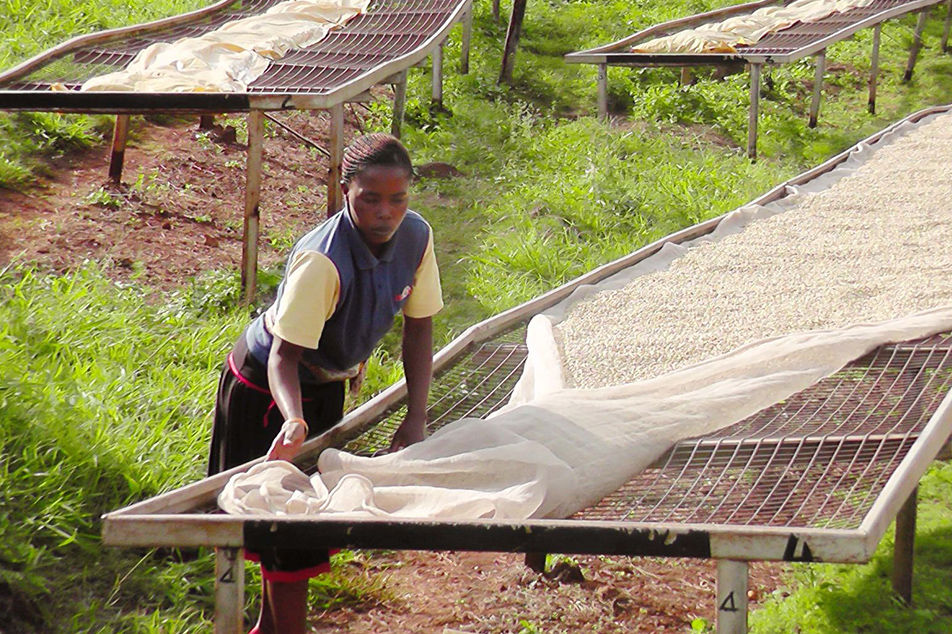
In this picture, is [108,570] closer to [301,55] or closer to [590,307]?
[590,307]

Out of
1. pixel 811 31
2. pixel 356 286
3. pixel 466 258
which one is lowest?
pixel 466 258

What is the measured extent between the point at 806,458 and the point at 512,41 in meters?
6.21

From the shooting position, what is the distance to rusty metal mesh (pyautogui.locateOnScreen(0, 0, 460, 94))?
4.76 m

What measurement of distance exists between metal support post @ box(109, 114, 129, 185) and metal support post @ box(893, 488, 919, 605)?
4.13 meters

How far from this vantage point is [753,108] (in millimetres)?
6855

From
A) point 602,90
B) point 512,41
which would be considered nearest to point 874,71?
point 602,90

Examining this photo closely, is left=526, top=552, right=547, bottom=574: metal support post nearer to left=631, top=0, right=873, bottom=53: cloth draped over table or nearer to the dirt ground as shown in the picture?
the dirt ground

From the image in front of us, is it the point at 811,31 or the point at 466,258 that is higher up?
the point at 811,31

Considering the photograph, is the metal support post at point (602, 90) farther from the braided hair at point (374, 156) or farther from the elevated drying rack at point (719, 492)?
the braided hair at point (374, 156)

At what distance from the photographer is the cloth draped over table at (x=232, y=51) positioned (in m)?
4.48

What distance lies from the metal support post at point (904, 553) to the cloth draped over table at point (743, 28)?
15.3ft

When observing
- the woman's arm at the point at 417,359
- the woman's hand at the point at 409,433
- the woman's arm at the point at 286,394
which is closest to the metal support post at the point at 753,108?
the woman's arm at the point at 417,359

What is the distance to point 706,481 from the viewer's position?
236 cm

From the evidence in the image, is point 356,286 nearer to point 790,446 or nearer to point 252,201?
point 790,446
